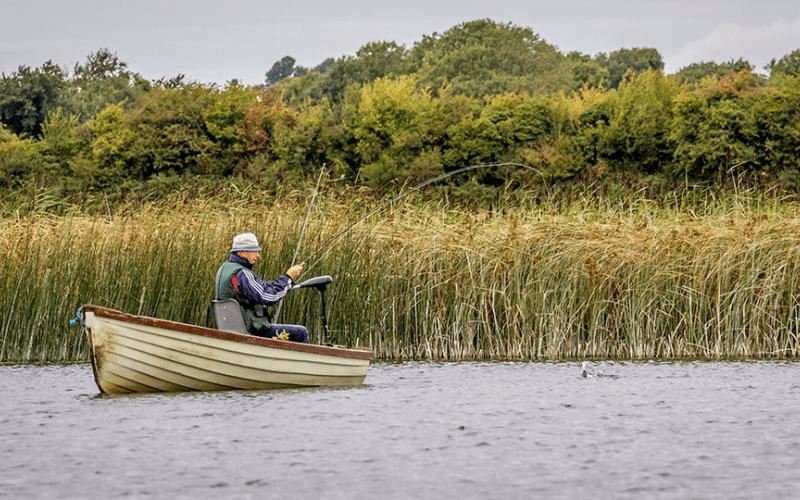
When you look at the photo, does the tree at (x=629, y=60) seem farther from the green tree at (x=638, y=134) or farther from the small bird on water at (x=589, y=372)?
the small bird on water at (x=589, y=372)

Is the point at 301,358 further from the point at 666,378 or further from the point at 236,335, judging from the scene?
the point at 666,378

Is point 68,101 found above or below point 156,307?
above

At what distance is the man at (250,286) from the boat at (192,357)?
7.8 inches

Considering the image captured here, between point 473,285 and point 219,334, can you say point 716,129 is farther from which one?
point 219,334

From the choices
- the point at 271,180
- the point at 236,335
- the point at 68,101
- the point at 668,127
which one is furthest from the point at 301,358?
the point at 68,101

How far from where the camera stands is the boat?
12.4m

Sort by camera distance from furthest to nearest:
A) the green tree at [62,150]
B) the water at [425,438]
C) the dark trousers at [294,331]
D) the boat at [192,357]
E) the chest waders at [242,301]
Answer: the green tree at [62,150] < the dark trousers at [294,331] < the chest waders at [242,301] < the boat at [192,357] < the water at [425,438]

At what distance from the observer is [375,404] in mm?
12625

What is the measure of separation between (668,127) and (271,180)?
807 centimetres

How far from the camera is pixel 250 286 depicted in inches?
523

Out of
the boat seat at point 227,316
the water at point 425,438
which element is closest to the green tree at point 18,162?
the water at point 425,438

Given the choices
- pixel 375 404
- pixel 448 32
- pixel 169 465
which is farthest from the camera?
pixel 448 32

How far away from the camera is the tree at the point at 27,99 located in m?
41.3

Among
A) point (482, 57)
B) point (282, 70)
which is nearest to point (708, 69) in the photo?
point (482, 57)
